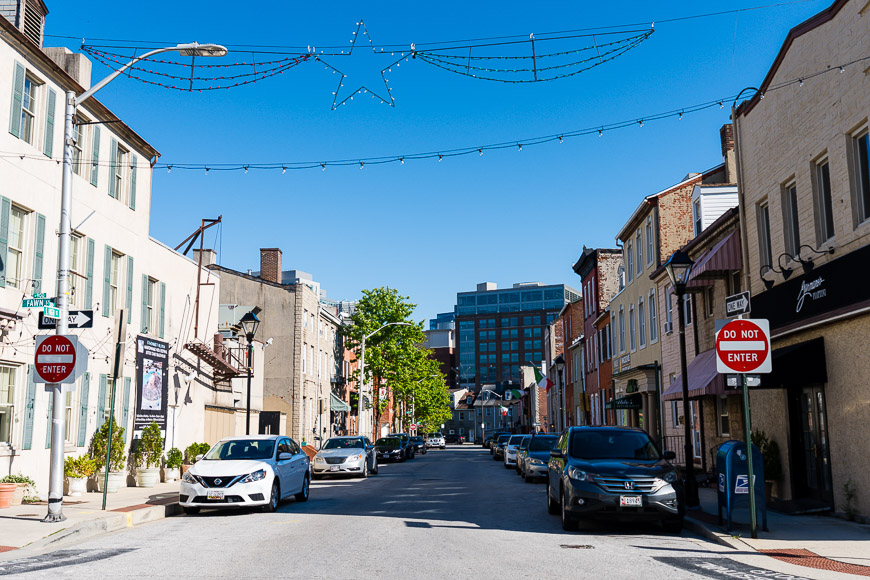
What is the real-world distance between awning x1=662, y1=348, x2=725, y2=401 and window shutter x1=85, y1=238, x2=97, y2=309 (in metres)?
15.4

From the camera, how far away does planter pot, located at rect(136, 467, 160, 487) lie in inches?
887

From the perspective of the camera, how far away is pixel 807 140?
15.3 m

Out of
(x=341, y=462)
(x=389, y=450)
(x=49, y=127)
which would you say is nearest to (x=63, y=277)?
(x=49, y=127)

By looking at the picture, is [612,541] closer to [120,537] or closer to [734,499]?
[734,499]

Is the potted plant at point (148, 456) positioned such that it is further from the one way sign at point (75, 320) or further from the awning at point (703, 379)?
the awning at point (703, 379)

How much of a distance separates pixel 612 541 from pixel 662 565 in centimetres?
222

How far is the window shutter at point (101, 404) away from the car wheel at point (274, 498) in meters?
7.29

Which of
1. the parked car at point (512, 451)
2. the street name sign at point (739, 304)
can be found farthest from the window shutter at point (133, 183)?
the parked car at point (512, 451)

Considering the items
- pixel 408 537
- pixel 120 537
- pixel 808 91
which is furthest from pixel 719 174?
pixel 120 537

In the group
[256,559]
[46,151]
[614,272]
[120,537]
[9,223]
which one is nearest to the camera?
[256,559]

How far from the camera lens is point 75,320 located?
14.1 metres

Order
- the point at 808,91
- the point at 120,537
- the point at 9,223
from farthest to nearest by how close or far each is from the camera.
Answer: the point at 9,223 < the point at 808,91 < the point at 120,537

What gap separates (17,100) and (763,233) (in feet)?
54.2

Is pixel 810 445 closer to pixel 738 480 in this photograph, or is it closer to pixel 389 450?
pixel 738 480
